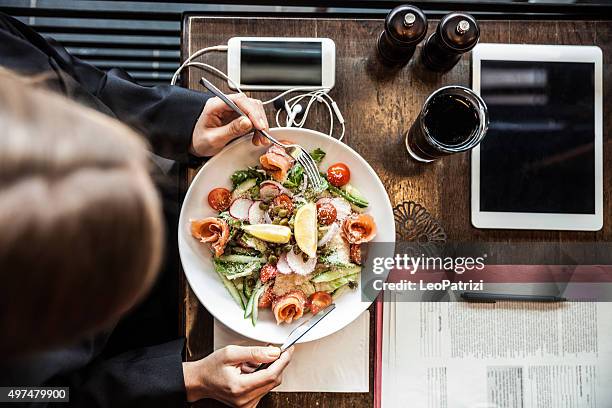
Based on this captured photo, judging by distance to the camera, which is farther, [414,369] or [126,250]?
[414,369]

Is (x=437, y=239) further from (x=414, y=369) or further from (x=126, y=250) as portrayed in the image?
(x=126, y=250)

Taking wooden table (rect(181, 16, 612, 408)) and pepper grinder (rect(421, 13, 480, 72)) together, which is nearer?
pepper grinder (rect(421, 13, 480, 72))

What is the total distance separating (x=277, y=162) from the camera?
946 millimetres

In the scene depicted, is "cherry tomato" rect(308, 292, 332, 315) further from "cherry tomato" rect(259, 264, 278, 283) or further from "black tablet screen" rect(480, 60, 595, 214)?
"black tablet screen" rect(480, 60, 595, 214)

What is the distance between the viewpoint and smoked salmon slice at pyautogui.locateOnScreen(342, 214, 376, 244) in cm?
95

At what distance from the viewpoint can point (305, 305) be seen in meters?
0.98

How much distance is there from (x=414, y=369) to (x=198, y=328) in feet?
1.48

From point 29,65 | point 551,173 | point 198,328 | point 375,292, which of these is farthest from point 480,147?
point 29,65

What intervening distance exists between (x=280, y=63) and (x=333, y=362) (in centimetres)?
62

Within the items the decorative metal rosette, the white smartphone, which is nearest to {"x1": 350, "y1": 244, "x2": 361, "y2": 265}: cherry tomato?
the decorative metal rosette

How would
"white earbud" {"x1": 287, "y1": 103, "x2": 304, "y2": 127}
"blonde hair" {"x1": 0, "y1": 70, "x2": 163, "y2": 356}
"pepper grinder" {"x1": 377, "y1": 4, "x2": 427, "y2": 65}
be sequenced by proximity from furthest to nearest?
1. "white earbud" {"x1": 287, "y1": 103, "x2": 304, "y2": 127}
2. "pepper grinder" {"x1": 377, "y1": 4, "x2": 427, "y2": 65}
3. "blonde hair" {"x1": 0, "y1": 70, "x2": 163, "y2": 356}

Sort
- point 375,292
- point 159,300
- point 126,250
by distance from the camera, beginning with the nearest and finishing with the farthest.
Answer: point 126,250 < point 375,292 < point 159,300

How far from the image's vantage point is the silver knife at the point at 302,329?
95 centimetres

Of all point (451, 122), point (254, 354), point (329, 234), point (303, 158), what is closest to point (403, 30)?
point (451, 122)
